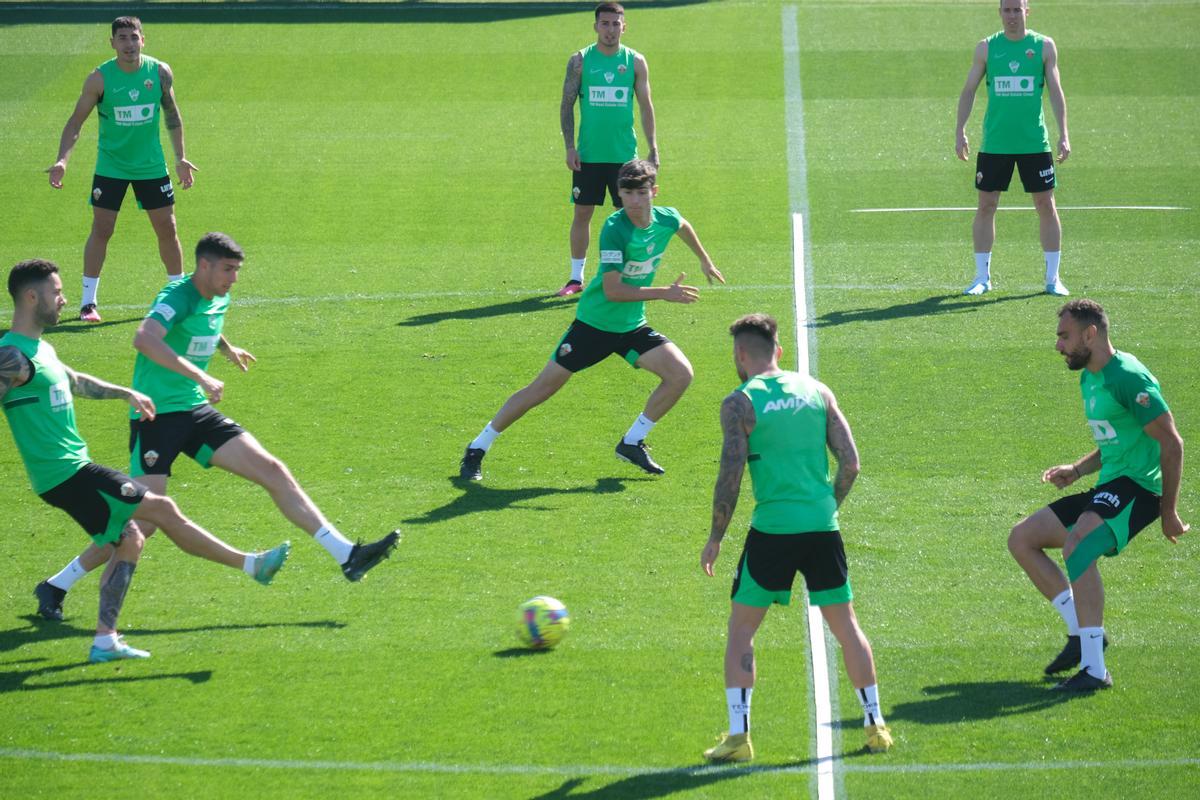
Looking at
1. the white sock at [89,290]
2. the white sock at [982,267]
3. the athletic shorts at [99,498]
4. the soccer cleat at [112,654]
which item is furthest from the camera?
the white sock at [982,267]

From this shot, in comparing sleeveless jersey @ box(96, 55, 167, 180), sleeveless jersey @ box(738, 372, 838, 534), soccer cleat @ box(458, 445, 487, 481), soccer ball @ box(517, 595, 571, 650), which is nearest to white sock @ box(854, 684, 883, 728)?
sleeveless jersey @ box(738, 372, 838, 534)

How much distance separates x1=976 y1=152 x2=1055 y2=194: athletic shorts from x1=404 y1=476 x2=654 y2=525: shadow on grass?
5847 mm

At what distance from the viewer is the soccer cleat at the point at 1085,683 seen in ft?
24.4

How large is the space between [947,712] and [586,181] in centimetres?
842

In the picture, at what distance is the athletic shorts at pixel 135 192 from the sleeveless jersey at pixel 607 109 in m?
4.03

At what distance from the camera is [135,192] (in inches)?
551

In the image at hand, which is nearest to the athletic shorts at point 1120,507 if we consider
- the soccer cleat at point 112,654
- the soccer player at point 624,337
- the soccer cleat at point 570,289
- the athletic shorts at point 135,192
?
the soccer player at point 624,337

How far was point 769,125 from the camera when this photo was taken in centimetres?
2202

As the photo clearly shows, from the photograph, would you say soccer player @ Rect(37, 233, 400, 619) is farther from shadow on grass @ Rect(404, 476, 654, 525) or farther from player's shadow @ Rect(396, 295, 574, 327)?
player's shadow @ Rect(396, 295, 574, 327)

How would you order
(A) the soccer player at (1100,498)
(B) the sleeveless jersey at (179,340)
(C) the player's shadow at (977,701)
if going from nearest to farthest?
(C) the player's shadow at (977,701) → (A) the soccer player at (1100,498) → (B) the sleeveless jersey at (179,340)

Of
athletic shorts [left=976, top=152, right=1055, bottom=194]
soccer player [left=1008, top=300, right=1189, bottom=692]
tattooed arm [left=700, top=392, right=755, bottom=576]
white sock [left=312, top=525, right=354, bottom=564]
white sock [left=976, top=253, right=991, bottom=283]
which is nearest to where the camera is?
tattooed arm [left=700, top=392, right=755, bottom=576]

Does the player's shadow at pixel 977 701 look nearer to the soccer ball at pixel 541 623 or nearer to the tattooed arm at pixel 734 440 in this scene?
the tattooed arm at pixel 734 440

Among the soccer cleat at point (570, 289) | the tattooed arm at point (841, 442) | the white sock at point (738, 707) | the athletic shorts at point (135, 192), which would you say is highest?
the athletic shorts at point (135, 192)

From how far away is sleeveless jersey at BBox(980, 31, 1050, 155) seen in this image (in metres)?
14.4
